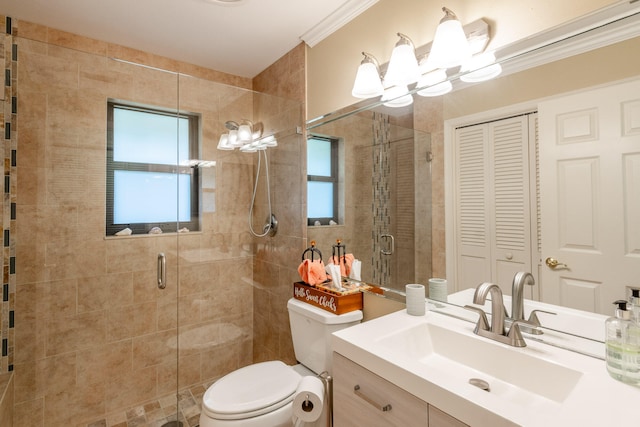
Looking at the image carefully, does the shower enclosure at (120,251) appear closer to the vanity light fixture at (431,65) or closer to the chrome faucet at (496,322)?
the vanity light fixture at (431,65)

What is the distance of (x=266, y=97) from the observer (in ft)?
7.15

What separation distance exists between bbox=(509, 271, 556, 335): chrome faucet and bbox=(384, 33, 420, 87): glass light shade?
0.93 meters

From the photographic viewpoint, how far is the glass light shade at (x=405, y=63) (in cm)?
135

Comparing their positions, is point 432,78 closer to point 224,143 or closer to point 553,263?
point 553,263

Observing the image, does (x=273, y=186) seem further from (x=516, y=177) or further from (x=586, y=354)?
(x=586, y=354)

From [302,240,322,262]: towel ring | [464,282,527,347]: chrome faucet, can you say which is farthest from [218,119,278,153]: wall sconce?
[464,282,527,347]: chrome faucet

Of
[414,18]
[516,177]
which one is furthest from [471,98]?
[414,18]

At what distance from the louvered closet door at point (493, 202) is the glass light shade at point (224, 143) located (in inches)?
58.2

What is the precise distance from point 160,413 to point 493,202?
2.33m

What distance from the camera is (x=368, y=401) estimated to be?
997 millimetres

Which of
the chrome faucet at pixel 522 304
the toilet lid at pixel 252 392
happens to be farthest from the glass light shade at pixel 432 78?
the toilet lid at pixel 252 392

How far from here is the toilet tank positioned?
1506 millimetres

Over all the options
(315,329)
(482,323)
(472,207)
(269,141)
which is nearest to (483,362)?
(482,323)

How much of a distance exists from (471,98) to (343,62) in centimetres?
85
